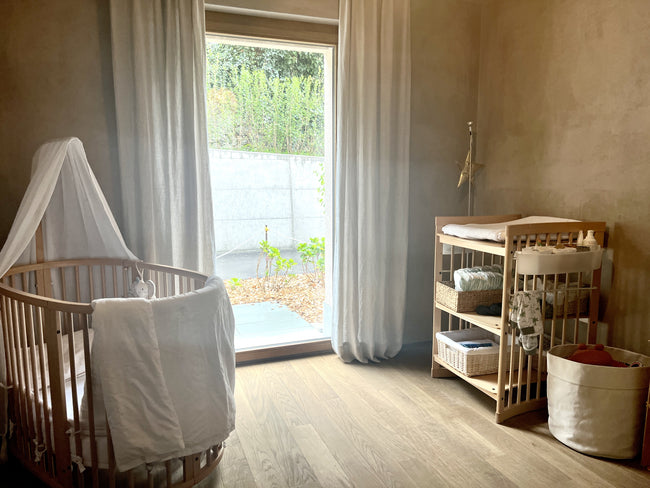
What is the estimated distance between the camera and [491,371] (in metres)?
2.53

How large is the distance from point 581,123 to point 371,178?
118cm

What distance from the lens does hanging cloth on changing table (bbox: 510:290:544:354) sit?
2.13m

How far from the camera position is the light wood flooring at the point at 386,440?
1.87m

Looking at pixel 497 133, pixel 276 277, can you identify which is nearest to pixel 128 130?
pixel 276 277

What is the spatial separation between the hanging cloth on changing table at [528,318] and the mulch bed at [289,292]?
1467 mm

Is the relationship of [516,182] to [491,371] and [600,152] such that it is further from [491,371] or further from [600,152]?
[491,371]

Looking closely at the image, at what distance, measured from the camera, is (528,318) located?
2129 mm

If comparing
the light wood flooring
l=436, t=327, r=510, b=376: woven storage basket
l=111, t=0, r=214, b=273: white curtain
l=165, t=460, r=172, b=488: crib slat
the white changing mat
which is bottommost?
the light wood flooring

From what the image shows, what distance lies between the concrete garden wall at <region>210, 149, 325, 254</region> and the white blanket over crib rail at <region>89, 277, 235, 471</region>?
4.31 ft

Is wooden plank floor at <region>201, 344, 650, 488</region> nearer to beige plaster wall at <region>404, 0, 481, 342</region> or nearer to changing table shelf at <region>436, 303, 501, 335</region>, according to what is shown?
changing table shelf at <region>436, 303, 501, 335</region>

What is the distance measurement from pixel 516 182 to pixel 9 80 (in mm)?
2865

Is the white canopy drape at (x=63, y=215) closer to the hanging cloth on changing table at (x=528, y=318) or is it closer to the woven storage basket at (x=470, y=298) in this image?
the woven storage basket at (x=470, y=298)

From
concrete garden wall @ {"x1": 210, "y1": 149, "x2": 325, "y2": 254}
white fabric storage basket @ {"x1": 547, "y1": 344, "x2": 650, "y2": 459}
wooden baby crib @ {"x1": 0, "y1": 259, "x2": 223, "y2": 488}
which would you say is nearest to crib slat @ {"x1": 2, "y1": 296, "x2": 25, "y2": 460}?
wooden baby crib @ {"x1": 0, "y1": 259, "x2": 223, "y2": 488}

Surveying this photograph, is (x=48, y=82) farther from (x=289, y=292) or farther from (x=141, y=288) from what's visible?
(x=289, y=292)
